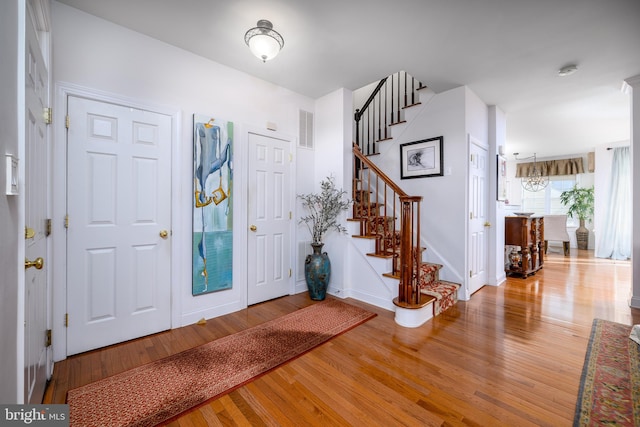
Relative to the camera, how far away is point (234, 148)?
2.96 metres

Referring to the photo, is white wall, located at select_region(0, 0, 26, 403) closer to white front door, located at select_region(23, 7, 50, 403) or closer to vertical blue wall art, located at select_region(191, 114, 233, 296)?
white front door, located at select_region(23, 7, 50, 403)

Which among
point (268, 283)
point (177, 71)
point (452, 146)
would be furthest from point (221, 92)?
point (452, 146)

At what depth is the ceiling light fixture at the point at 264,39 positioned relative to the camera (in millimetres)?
2191

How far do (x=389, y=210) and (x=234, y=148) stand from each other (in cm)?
256

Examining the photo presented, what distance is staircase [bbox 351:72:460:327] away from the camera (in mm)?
2789

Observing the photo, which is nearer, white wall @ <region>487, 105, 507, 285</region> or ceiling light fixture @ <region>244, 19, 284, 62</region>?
ceiling light fixture @ <region>244, 19, 284, 62</region>

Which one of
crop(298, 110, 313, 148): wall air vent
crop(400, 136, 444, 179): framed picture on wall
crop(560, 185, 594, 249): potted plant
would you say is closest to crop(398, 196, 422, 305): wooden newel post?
crop(400, 136, 444, 179): framed picture on wall

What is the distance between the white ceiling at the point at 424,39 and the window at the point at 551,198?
4.65 metres

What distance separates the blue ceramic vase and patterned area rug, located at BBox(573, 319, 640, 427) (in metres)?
2.31

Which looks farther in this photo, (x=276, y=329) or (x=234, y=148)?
(x=234, y=148)

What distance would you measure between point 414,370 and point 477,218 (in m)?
2.60

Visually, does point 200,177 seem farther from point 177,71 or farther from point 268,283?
point 268,283

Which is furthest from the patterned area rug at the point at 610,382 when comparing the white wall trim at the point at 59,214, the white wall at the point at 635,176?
the white wall trim at the point at 59,214

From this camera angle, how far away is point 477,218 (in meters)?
3.76
